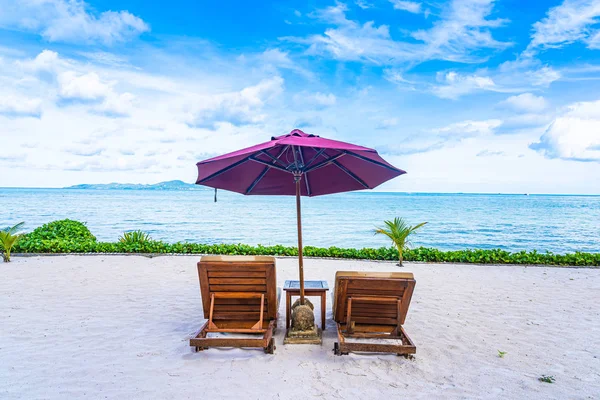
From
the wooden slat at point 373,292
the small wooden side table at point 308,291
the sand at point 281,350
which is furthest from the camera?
the small wooden side table at point 308,291

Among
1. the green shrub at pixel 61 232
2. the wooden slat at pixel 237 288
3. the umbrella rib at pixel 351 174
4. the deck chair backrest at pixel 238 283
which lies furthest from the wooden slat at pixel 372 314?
the green shrub at pixel 61 232

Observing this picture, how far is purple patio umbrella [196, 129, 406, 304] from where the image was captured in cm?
431

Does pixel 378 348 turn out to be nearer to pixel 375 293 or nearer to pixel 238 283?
pixel 375 293

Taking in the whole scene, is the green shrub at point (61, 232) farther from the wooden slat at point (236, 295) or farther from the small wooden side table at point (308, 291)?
the small wooden side table at point (308, 291)

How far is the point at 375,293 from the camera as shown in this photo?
4168 millimetres

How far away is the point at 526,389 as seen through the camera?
343 cm

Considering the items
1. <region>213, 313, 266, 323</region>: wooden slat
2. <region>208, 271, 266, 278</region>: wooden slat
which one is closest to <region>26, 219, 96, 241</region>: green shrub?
<region>213, 313, 266, 323</region>: wooden slat

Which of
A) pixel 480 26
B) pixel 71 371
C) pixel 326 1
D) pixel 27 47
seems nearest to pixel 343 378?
pixel 71 371

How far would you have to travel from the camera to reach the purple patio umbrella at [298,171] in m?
4.31

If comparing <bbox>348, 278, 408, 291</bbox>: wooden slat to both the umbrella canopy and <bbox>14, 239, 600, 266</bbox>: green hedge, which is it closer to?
the umbrella canopy

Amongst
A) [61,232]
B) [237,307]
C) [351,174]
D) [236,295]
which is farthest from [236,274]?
[61,232]

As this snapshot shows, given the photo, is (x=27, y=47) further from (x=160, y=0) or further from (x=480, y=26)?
(x=480, y=26)

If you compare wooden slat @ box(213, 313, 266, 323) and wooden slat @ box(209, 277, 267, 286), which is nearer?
wooden slat @ box(209, 277, 267, 286)

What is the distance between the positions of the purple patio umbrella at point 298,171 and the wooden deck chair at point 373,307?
21.2 inches
